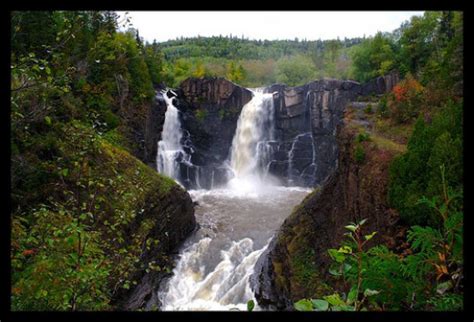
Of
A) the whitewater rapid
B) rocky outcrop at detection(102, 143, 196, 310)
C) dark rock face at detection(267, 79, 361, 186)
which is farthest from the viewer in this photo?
dark rock face at detection(267, 79, 361, 186)

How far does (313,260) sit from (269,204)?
12.4 meters

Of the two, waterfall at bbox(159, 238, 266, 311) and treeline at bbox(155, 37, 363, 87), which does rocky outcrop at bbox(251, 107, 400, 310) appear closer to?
waterfall at bbox(159, 238, 266, 311)

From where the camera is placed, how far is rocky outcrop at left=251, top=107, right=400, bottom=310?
9166mm

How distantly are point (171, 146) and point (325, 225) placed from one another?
Result: 67.8ft

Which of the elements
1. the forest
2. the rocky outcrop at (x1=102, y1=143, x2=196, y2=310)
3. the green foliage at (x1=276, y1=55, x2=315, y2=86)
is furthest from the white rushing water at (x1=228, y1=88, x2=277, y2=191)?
the green foliage at (x1=276, y1=55, x2=315, y2=86)

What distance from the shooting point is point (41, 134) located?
10.5 metres

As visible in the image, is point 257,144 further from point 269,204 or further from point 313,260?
point 313,260

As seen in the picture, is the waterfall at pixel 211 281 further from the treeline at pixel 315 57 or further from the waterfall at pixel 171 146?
the waterfall at pixel 171 146

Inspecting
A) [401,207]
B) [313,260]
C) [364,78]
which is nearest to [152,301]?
[313,260]

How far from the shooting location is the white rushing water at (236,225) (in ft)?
42.2

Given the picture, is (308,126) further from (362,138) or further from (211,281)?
(362,138)

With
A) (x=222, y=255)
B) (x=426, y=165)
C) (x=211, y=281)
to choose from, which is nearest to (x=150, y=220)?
(x=211, y=281)

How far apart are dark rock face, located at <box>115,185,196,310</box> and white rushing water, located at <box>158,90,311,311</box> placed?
0.50 meters

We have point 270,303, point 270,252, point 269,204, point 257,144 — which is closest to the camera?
point 270,303
